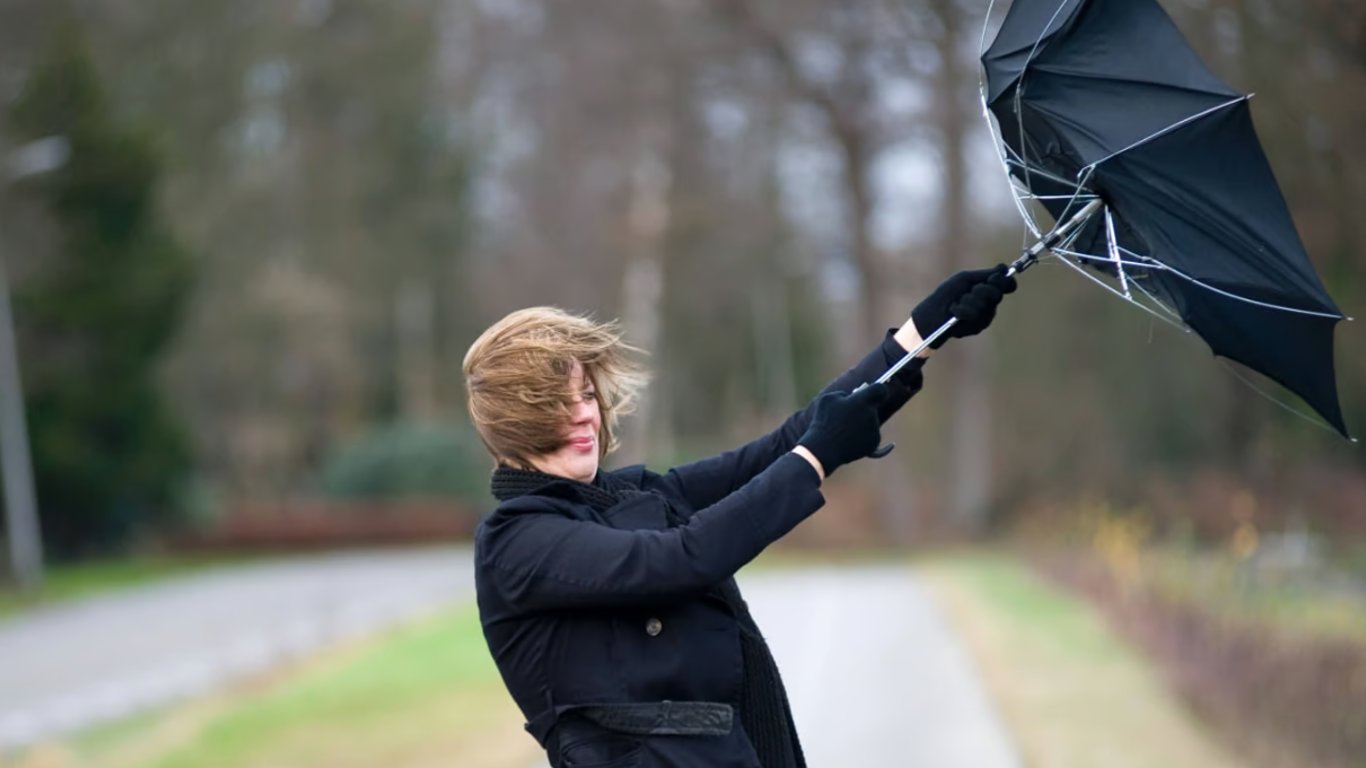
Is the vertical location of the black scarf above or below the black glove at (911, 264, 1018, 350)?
below

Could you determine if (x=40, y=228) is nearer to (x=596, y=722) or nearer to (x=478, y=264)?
(x=478, y=264)

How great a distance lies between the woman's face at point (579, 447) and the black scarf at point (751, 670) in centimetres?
2

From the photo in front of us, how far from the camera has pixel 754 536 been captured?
3.01 meters

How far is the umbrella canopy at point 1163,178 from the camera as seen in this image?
11.2 ft

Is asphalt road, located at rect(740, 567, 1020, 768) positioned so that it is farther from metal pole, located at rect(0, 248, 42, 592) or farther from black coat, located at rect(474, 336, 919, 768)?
metal pole, located at rect(0, 248, 42, 592)

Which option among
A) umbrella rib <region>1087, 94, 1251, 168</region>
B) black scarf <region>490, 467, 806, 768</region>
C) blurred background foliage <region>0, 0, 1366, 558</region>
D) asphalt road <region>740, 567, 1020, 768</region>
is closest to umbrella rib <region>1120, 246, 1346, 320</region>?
umbrella rib <region>1087, 94, 1251, 168</region>

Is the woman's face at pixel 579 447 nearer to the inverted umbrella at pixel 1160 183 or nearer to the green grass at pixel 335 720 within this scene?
the inverted umbrella at pixel 1160 183

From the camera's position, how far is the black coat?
119 inches

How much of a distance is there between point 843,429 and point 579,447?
52cm

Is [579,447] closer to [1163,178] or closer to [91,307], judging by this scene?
[1163,178]

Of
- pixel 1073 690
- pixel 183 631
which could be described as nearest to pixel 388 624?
pixel 183 631

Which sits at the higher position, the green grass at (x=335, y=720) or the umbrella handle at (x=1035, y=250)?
the umbrella handle at (x=1035, y=250)

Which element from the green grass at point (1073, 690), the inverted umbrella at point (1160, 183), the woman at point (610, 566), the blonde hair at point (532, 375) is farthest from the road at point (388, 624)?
the blonde hair at point (532, 375)

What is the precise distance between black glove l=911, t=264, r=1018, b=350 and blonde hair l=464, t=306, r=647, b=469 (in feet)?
2.13
